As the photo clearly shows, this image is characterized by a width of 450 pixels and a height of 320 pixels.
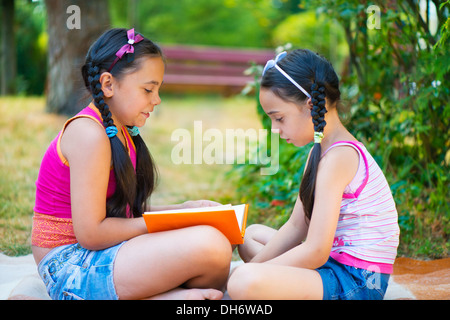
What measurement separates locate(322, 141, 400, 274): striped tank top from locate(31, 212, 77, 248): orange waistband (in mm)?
1014

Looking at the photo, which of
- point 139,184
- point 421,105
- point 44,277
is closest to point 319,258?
point 139,184

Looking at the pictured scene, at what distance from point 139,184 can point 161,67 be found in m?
0.52

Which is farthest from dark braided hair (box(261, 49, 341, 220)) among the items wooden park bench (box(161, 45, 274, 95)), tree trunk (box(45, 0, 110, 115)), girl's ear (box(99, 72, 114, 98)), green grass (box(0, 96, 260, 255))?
wooden park bench (box(161, 45, 274, 95))

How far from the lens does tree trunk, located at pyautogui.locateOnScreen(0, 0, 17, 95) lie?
928cm

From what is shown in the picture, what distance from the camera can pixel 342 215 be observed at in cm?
190

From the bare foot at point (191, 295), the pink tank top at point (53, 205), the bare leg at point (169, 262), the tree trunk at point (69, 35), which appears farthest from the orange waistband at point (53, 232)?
the tree trunk at point (69, 35)

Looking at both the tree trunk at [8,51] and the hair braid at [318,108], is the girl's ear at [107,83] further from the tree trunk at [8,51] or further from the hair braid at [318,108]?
the tree trunk at [8,51]

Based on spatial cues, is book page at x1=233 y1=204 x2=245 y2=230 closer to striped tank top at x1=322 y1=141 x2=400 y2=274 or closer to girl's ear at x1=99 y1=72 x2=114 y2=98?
striped tank top at x1=322 y1=141 x2=400 y2=274

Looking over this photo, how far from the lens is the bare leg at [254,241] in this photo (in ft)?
7.39

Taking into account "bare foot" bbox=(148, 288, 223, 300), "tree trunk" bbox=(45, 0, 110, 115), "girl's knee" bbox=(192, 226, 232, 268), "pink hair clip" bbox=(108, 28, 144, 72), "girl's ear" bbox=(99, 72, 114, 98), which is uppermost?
"tree trunk" bbox=(45, 0, 110, 115)

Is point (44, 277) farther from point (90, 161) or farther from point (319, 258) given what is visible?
point (319, 258)

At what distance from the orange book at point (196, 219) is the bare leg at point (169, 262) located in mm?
46
